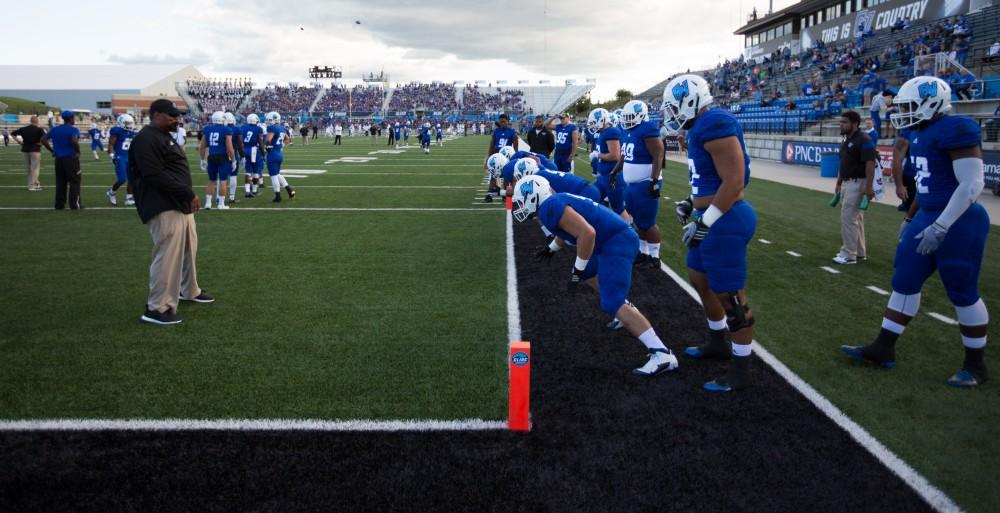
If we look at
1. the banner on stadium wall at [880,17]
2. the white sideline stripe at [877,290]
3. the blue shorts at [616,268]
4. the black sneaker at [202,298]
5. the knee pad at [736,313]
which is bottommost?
the black sneaker at [202,298]

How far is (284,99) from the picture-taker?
3349 inches

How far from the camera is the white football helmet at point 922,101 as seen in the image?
14.7 ft

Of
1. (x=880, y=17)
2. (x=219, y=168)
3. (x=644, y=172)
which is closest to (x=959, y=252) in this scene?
(x=644, y=172)

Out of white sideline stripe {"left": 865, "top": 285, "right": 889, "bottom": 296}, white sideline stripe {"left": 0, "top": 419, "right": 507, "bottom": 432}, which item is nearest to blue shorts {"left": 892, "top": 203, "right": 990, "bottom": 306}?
white sideline stripe {"left": 865, "top": 285, "right": 889, "bottom": 296}

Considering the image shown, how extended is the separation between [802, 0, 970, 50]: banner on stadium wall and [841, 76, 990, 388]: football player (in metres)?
36.0

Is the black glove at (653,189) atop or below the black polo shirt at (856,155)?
below

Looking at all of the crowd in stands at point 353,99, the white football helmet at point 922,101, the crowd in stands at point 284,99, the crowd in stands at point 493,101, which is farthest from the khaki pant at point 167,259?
the crowd in stands at point 493,101

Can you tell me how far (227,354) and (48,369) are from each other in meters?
1.22

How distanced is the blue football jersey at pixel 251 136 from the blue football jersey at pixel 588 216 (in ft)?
39.6

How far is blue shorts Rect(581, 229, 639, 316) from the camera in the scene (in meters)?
4.77

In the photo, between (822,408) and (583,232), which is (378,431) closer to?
(583,232)

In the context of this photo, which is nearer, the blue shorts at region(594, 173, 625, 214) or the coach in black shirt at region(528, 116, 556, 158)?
the blue shorts at region(594, 173, 625, 214)

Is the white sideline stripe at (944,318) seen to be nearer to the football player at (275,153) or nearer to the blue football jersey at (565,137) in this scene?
the blue football jersey at (565,137)

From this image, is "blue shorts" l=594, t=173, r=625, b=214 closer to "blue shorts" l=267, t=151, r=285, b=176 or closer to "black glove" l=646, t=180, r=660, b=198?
"black glove" l=646, t=180, r=660, b=198
